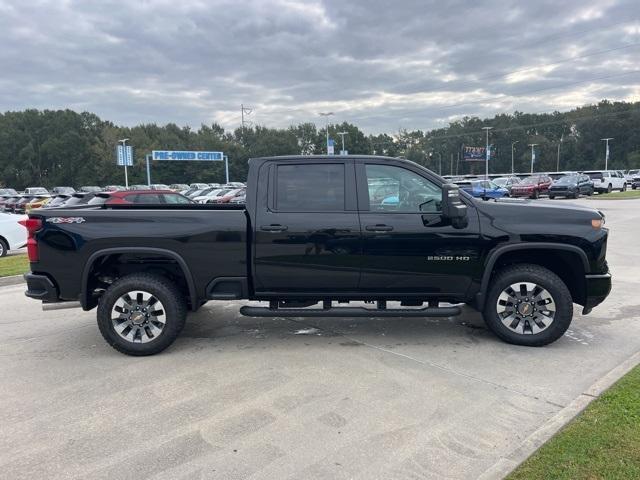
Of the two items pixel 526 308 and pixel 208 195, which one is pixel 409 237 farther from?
pixel 208 195

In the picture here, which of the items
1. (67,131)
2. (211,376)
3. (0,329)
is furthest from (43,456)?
(67,131)

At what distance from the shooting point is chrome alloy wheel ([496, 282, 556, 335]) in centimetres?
498

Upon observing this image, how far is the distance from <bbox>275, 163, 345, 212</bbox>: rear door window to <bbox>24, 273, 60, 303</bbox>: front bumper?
7.87 ft

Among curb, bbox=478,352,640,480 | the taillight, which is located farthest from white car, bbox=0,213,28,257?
curb, bbox=478,352,640,480

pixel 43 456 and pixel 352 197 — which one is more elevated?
pixel 352 197

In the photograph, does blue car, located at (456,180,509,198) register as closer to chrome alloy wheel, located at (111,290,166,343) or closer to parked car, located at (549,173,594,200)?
parked car, located at (549,173,594,200)

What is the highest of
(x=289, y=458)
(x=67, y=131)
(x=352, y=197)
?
(x=67, y=131)

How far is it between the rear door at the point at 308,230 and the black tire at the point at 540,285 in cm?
143

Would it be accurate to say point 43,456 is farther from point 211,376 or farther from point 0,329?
point 0,329

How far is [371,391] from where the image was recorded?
4.11 meters

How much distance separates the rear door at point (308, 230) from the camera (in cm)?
490

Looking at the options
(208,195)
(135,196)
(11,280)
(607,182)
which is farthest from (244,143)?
(11,280)

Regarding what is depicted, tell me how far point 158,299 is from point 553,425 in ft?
12.0

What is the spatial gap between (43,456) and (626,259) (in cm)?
1059
